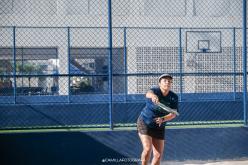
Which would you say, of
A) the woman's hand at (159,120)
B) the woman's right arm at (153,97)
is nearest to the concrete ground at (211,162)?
the woman's hand at (159,120)

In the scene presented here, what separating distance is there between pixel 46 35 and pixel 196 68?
710 centimetres

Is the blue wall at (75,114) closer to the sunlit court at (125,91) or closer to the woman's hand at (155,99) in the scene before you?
the sunlit court at (125,91)

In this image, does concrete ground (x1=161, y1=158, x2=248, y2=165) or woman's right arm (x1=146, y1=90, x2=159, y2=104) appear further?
concrete ground (x1=161, y1=158, x2=248, y2=165)

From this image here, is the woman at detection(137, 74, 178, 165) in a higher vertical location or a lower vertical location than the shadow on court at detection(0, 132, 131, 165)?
higher

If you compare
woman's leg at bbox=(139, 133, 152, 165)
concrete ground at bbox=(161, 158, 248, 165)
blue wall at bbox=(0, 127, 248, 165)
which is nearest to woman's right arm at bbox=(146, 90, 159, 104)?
woman's leg at bbox=(139, 133, 152, 165)

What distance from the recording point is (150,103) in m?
7.21

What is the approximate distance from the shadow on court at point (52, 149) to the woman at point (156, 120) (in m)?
1.37

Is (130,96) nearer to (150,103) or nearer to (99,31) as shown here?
(150,103)

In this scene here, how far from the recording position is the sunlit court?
8.27 meters

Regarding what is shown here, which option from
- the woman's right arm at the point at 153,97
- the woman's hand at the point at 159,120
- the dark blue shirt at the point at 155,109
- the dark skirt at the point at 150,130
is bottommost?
the dark skirt at the point at 150,130

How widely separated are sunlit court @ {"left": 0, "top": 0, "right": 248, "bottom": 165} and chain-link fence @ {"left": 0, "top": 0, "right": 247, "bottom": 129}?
51 millimetres

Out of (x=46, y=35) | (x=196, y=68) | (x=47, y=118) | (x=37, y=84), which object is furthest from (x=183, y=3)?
(x=47, y=118)

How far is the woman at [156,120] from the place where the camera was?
7070mm

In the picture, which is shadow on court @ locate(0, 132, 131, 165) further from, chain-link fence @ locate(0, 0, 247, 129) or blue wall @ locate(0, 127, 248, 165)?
chain-link fence @ locate(0, 0, 247, 129)
